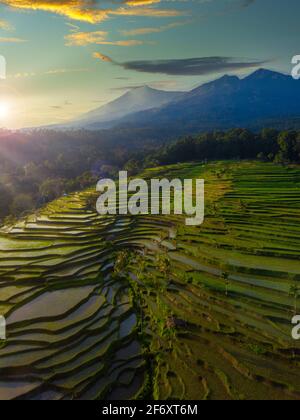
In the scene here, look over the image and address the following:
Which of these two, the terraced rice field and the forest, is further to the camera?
the forest

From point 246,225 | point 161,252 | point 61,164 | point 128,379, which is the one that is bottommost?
→ point 128,379

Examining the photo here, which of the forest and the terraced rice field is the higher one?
the forest

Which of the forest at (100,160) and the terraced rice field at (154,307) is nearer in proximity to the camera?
the terraced rice field at (154,307)

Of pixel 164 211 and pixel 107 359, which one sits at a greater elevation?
pixel 164 211

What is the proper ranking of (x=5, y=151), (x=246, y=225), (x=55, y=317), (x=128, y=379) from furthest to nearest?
(x=5, y=151)
(x=246, y=225)
(x=55, y=317)
(x=128, y=379)

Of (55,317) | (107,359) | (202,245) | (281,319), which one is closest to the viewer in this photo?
(107,359)

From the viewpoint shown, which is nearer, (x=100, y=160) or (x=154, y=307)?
(x=154, y=307)

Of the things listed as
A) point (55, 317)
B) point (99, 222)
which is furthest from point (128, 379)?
point (99, 222)

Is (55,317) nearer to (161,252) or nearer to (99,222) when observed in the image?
(161,252)
